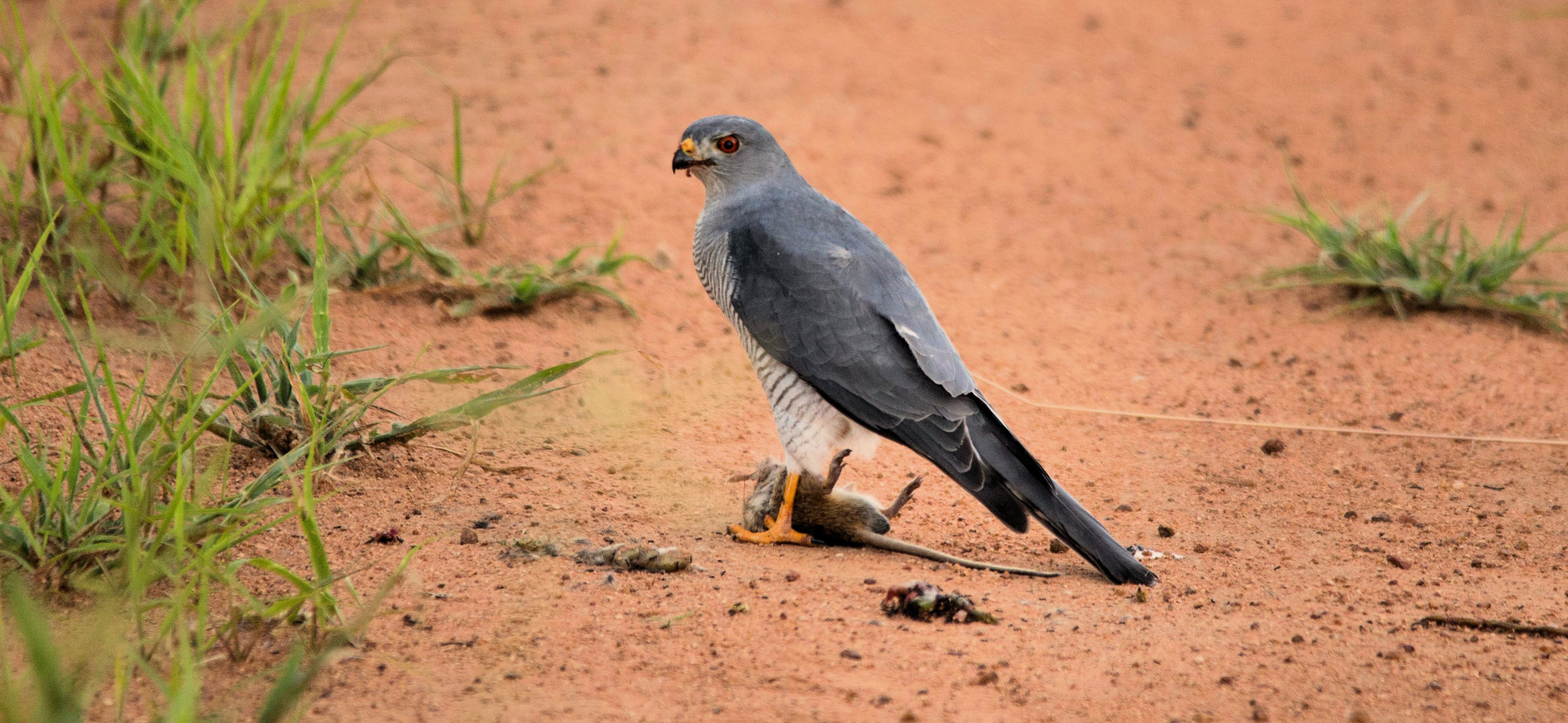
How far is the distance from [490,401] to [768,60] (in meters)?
4.86

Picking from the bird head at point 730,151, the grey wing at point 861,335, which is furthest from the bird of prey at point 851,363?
the bird head at point 730,151

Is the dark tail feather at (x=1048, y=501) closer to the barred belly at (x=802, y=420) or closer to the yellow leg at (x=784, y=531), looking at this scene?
the barred belly at (x=802, y=420)

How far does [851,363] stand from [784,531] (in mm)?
558

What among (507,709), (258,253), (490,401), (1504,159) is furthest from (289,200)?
(1504,159)

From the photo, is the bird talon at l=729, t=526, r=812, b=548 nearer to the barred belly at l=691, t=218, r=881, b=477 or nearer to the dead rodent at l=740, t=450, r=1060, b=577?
the dead rodent at l=740, t=450, r=1060, b=577

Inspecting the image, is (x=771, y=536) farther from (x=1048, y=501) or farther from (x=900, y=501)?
(x=1048, y=501)

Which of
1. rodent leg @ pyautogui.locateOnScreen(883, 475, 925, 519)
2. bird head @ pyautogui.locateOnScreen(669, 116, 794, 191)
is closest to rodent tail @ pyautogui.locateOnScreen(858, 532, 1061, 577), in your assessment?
rodent leg @ pyautogui.locateOnScreen(883, 475, 925, 519)

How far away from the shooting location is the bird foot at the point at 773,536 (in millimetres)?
3881

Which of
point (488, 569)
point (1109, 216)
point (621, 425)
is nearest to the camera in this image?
point (488, 569)

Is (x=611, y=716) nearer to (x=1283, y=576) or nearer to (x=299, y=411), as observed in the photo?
(x=299, y=411)

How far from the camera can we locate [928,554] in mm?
3754

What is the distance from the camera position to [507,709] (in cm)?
265

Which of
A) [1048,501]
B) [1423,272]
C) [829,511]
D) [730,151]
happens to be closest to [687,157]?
[730,151]

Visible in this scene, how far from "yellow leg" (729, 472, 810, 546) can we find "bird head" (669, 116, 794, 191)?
1194 mm
